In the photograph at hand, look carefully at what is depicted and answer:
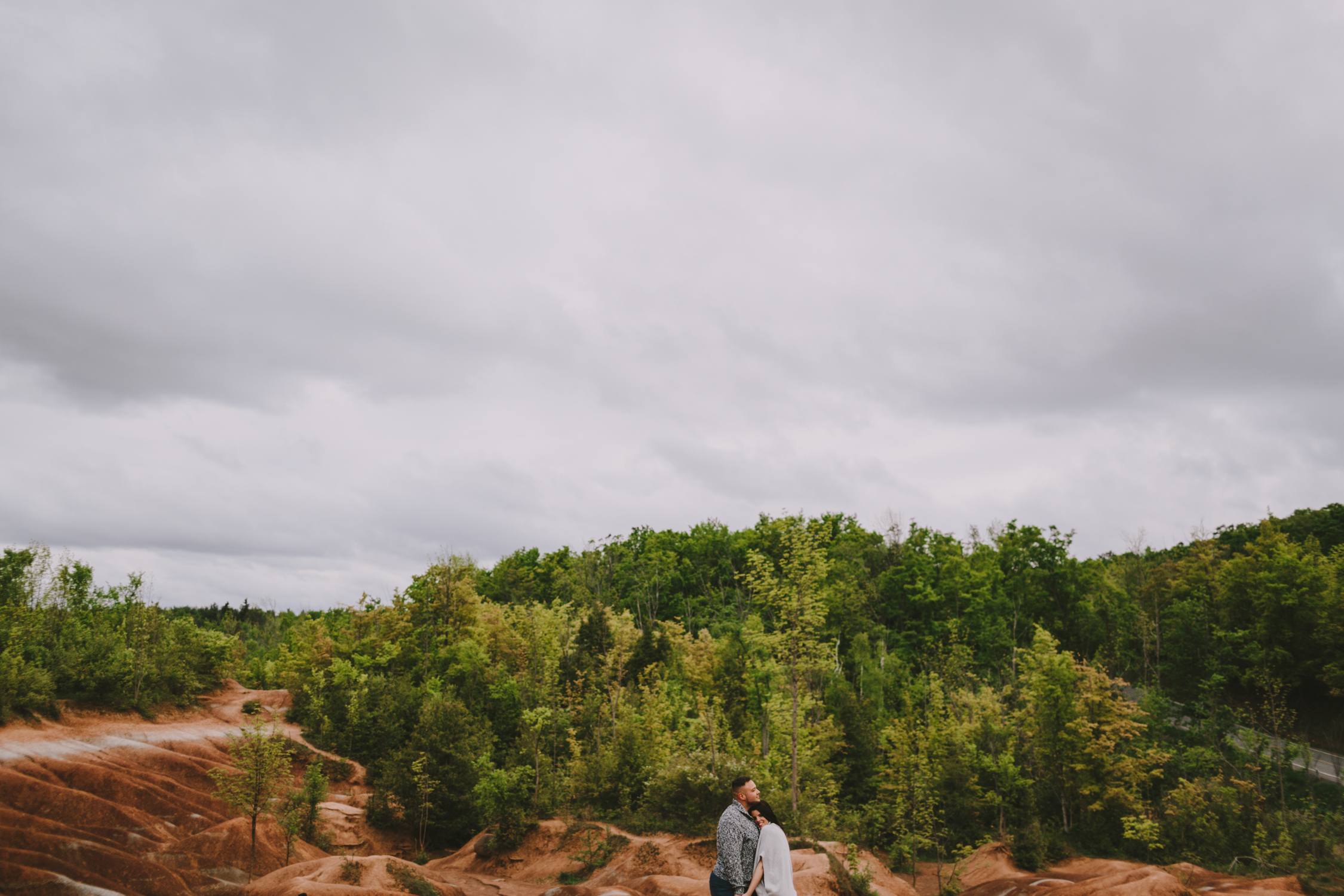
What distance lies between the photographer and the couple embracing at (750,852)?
800 centimetres

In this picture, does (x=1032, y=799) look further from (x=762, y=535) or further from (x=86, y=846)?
(x=762, y=535)

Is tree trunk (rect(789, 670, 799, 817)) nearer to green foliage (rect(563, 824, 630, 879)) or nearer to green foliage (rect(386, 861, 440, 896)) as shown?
green foliage (rect(563, 824, 630, 879))

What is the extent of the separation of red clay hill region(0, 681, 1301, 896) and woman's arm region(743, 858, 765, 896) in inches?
482

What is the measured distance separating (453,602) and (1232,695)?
5742 centimetres

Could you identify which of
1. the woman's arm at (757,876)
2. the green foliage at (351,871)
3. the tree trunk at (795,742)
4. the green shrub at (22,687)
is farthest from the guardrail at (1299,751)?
the green shrub at (22,687)

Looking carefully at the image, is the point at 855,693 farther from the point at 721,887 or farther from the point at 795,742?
the point at 721,887

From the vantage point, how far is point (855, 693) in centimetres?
4734

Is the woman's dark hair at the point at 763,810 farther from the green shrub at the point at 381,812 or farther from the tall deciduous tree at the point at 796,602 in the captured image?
the green shrub at the point at 381,812

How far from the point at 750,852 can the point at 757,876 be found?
332mm

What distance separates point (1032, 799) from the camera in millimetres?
34406

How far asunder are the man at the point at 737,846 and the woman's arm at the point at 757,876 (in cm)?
21

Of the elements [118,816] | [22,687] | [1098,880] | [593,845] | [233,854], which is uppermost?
[22,687]

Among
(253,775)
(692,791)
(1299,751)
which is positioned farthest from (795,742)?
(1299,751)

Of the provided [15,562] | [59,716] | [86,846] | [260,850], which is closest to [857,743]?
[260,850]
